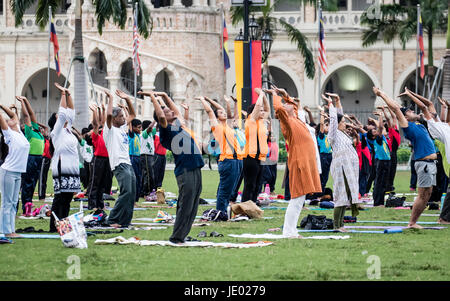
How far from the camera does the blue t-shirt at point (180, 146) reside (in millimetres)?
11711

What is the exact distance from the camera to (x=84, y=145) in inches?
836

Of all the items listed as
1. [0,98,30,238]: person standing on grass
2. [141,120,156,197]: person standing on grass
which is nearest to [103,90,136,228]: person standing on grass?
[0,98,30,238]: person standing on grass

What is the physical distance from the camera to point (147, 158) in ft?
72.5

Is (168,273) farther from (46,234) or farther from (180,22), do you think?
(180,22)

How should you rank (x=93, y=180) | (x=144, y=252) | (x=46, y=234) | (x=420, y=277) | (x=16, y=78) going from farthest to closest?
1. (x=16, y=78)
2. (x=93, y=180)
3. (x=46, y=234)
4. (x=144, y=252)
5. (x=420, y=277)

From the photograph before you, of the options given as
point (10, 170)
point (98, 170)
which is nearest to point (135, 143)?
point (98, 170)

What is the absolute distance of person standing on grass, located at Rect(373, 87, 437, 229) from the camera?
46.9 feet

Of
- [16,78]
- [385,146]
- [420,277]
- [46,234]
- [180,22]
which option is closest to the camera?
[420,277]

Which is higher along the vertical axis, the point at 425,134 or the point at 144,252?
the point at 425,134

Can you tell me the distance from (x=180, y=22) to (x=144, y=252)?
104 feet

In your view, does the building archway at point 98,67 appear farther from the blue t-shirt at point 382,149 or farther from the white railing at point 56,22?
the blue t-shirt at point 382,149

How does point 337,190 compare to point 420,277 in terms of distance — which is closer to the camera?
point 420,277

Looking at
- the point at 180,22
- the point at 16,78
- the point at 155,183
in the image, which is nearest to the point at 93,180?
the point at 155,183

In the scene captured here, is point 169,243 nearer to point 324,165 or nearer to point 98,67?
point 324,165
